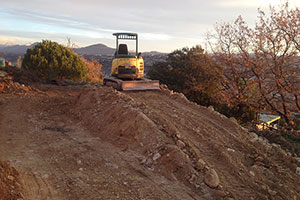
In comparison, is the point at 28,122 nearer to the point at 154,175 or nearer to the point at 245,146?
the point at 154,175

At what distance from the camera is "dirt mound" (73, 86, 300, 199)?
555 centimetres

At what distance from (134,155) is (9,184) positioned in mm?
2834

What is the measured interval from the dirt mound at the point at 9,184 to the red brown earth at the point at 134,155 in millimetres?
47

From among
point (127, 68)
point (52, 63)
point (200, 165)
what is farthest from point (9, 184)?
point (52, 63)

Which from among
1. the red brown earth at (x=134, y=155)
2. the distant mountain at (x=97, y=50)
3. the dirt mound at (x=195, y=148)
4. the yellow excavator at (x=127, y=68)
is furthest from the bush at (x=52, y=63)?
the distant mountain at (x=97, y=50)

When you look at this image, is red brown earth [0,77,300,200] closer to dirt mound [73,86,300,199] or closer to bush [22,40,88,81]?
dirt mound [73,86,300,199]

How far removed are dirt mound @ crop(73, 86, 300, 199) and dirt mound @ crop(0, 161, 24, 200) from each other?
2.65m

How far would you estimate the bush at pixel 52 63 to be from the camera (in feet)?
74.0

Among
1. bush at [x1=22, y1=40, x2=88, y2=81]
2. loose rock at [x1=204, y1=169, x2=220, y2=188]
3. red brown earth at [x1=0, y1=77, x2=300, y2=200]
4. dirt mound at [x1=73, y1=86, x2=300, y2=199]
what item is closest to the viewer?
red brown earth at [x1=0, y1=77, x2=300, y2=200]

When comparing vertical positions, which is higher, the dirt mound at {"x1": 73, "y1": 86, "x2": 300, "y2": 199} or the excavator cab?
the excavator cab

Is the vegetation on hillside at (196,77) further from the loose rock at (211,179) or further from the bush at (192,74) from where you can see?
the loose rock at (211,179)

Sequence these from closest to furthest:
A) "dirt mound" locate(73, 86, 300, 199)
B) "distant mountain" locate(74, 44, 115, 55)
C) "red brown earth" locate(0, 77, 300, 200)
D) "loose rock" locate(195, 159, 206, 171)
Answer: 1. "red brown earth" locate(0, 77, 300, 200)
2. "dirt mound" locate(73, 86, 300, 199)
3. "loose rock" locate(195, 159, 206, 171)
4. "distant mountain" locate(74, 44, 115, 55)

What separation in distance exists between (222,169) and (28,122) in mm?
6478

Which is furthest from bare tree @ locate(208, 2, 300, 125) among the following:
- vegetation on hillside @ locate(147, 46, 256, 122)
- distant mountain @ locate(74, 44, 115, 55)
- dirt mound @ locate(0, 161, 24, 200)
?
distant mountain @ locate(74, 44, 115, 55)
